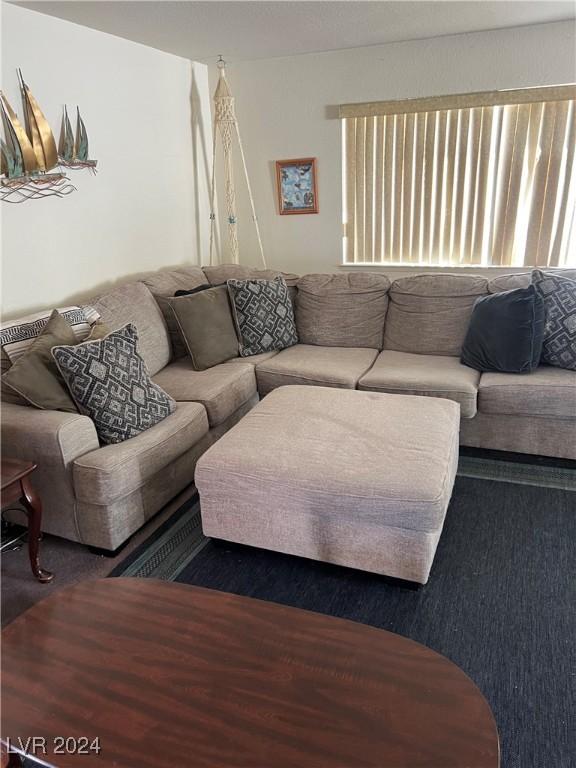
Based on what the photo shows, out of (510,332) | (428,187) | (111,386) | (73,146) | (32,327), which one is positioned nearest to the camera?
(111,386)

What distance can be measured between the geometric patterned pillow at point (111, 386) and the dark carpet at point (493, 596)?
1.70 feet

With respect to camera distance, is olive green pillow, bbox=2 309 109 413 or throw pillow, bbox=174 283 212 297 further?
throw pillow, bbox=174 283 212 297

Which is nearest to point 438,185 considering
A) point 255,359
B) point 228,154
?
point 228,154

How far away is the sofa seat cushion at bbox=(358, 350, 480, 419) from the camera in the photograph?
2.82 metres

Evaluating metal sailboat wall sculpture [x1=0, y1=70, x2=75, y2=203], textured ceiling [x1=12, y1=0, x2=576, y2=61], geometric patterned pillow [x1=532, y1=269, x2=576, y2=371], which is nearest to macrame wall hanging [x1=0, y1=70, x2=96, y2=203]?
metal sailboat wall sculpture [x1=0, y1=70, x2=75, y2=203]

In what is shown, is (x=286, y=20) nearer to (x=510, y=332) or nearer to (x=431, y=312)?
(x=431, y=312)

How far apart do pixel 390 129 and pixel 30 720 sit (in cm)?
392

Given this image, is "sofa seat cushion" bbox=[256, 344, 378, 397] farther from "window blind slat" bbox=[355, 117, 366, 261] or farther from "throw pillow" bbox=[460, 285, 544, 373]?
"window blind slat" bbox=[355, 117, 366, 261]

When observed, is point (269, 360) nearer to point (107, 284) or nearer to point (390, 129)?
point (107, 284)

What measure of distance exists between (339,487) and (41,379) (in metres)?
1.30

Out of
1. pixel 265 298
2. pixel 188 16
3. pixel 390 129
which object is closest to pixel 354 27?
pixel 390 129

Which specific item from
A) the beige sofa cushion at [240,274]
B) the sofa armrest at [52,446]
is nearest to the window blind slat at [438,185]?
the beige sofa cushion at [240,274]

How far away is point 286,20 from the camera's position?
3.10 m

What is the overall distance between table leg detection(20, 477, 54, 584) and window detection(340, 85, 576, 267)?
307 centimetres
